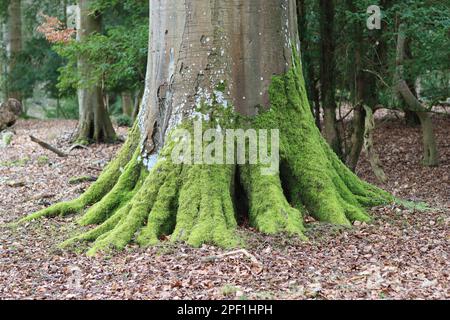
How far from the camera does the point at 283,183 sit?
7.80 metres

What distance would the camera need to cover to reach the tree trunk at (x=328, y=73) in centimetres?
1305

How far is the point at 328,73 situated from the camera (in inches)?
521

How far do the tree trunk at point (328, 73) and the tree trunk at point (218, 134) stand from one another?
510 centimetres

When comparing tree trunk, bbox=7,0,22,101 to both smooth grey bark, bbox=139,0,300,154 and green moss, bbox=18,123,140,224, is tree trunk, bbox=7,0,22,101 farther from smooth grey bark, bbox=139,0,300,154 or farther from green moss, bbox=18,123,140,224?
smooth grey bark, bbox=139,0,300,154

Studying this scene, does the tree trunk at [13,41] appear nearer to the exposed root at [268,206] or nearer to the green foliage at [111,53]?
the green foliage at [111,53]

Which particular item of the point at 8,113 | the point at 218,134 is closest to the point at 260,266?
the point at 218,134

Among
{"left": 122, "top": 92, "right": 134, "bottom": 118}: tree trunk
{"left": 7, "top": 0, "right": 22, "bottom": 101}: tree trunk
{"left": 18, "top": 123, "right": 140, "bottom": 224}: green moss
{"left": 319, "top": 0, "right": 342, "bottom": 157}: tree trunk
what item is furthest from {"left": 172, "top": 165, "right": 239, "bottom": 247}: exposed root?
{"left": 7, "top": 0, "right": 22, "bottom": 101}: tree trunk

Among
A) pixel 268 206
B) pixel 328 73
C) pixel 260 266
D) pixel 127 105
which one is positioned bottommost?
pixel 260 266

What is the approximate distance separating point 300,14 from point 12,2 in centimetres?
1698

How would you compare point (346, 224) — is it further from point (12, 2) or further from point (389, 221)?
point (12, 2)

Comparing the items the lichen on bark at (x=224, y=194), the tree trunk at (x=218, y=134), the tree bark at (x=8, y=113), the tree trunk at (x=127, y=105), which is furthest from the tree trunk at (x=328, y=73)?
the tree trunk at (x=127, y=105)

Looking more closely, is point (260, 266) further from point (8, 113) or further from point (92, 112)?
point (8, 113)

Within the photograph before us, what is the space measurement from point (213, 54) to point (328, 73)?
6325mm

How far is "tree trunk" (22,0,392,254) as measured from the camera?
702cm
